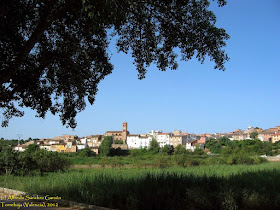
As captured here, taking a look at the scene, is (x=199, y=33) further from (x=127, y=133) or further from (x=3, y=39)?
Answer: (x=127, y=133)

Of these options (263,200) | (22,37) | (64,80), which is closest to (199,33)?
(64,80)

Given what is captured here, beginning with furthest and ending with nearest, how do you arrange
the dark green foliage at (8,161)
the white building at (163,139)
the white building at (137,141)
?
the white building at (163,139) < the white building at (137,141) < the dark green foliage at (8,161)

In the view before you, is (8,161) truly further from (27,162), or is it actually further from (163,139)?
(163,139)

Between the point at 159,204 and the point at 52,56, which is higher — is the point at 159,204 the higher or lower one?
the lower one

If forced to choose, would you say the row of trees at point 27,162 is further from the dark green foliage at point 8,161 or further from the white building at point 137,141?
the white building at point 137,141

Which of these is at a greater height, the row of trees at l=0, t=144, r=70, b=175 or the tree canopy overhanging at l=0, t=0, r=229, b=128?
the tree canopy overhanging at l=0, t=0, r=229, b=128

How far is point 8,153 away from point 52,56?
17517 millimetres

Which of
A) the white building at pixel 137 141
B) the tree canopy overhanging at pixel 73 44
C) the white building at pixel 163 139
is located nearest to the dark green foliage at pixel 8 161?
the tree canopy overhanging at pixel 73 44

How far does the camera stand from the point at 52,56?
7727mm

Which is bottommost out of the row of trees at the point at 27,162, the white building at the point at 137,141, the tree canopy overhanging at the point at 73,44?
the white building at the point at 137,141

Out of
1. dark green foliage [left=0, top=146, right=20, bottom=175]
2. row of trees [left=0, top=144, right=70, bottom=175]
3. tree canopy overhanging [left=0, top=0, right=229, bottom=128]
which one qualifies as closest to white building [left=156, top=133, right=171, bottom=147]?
row of trees [left=0, top=144, right=70, bottom=175]

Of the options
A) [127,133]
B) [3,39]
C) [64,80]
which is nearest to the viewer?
[3,39]

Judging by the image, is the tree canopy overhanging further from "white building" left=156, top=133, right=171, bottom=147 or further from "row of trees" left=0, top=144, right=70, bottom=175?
"white building" left=156, top=133, right=171, bottom=147

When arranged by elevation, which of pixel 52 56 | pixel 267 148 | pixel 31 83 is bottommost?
pixel 267 148
